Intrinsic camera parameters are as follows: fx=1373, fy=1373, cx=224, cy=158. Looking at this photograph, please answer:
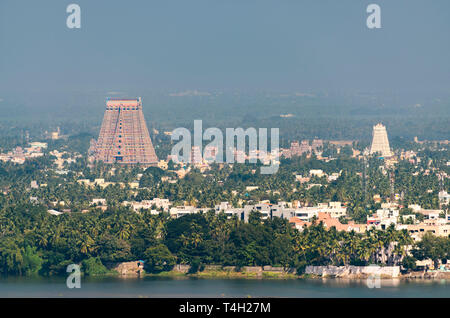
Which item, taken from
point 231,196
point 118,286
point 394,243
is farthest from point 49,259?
point 231,196

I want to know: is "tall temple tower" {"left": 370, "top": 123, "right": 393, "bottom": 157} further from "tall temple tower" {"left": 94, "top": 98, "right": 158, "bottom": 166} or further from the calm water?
the calm water

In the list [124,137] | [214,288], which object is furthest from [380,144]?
[214,288]

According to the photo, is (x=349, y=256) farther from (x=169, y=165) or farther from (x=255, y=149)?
(x=255, y=149)

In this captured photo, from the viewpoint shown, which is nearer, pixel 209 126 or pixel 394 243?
pixel 394 243

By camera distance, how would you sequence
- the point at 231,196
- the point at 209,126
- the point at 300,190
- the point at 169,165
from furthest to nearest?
the point at 209,126 < the point at 169,165 < the point at 300,190 < the point at 231,196

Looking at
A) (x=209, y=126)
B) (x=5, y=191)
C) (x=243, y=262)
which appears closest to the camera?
(x=243, y=262)

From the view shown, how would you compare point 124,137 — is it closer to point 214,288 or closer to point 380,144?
→ point 380,144
